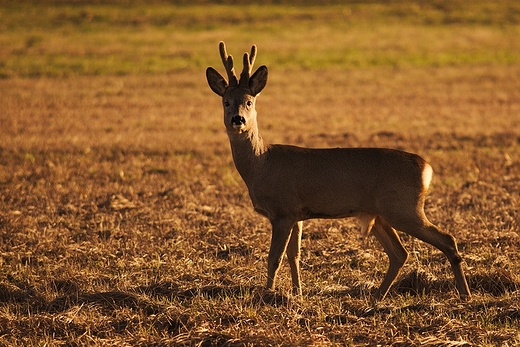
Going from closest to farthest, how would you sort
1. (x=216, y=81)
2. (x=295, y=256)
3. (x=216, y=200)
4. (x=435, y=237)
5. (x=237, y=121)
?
1. (x=435, y=237)
2. (x=237, y=121)
3. (x=295, y=256)
4. (x=216, y=81)
5. (x=216, y=200)

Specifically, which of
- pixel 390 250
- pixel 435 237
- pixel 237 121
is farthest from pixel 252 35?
pixel 435 237

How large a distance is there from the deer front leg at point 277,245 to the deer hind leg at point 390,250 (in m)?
0.99

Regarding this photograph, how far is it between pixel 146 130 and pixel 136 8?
103 ft

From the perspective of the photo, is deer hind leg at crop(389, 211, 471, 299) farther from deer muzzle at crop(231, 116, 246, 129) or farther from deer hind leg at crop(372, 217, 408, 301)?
deer muzzle at crop(231, 116, 246, 129)

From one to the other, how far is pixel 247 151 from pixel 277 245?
1.10 metres

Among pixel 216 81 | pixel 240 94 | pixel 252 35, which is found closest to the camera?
pixel 240 94

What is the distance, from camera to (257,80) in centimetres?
895

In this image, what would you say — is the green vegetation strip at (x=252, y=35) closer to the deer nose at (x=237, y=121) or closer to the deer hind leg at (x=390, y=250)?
the deer nose at (x=237, y=121)

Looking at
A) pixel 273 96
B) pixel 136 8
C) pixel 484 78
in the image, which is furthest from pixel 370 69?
pixel 136 8

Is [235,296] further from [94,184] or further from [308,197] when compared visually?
[94,184]

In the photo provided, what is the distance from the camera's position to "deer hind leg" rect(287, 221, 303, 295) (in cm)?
866

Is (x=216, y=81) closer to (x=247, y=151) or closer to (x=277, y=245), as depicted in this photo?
(x=247, y=151)

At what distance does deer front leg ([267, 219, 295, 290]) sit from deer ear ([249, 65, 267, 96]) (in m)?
1.40

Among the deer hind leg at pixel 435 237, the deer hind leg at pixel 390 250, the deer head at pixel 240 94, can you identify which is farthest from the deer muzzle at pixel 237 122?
the deer hind leg at pixel 435 237
